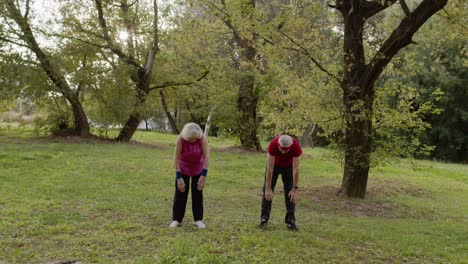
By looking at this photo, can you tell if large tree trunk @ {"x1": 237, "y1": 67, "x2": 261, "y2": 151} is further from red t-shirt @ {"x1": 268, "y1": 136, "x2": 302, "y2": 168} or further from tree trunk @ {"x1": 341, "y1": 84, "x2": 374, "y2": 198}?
red t-shirt @ {"x1": 268, "y1": 136, "x2": 302, "y2": 168}

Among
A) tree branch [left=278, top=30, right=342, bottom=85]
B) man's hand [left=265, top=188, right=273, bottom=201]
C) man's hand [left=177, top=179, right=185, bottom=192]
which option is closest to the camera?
man's hand [left=177, top=179, right=185, bottom=192]

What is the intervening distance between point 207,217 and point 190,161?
64.1 inches

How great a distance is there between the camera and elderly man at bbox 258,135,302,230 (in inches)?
258

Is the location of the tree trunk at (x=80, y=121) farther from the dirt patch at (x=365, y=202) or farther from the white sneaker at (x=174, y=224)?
the white sneaker at (x=174, y=224)

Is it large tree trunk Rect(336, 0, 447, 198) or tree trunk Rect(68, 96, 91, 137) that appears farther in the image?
tree trunk Rect(68, 96, 91, 137)

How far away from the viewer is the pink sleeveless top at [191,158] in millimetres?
6449

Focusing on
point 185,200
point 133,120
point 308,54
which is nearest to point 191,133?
point 185,200

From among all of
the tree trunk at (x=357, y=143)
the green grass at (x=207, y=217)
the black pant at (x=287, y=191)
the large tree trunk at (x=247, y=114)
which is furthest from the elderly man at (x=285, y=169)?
the large tree trunk at (x=247, y=114)

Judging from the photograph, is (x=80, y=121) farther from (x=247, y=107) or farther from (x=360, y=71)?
(x=360, y=71)

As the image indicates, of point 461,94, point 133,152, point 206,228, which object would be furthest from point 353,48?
point 461,94

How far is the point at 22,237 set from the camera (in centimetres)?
594

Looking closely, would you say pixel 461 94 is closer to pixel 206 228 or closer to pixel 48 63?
pixel 48 63

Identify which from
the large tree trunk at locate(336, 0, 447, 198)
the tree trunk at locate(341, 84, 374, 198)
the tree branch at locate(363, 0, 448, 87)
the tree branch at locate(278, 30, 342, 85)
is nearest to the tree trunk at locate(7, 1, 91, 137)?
the tree branch at locate(278, 30, 342, 85)

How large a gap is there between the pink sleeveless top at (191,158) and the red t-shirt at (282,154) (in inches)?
41.5
